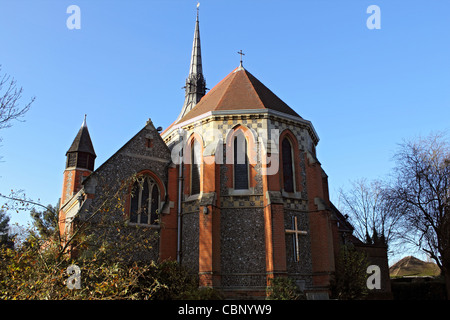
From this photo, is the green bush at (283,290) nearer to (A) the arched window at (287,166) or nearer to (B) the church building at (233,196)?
(B) the church building at (233,196)

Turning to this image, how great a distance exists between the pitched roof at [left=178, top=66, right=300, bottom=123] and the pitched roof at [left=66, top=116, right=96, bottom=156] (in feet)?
38.0

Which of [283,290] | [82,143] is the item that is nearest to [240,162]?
[283,290]

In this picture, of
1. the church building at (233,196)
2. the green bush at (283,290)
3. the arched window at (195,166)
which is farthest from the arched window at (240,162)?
the green bush at (283,290)

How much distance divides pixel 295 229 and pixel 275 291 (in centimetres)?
A: 308

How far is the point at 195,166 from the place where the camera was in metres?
17.7

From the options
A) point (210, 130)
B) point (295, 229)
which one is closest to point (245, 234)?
point (295, 229)

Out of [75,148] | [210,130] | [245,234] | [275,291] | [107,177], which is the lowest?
[275,291]

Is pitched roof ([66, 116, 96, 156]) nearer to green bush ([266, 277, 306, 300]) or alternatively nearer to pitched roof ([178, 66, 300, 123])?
pitched roof ([178, 66, 300, 123])

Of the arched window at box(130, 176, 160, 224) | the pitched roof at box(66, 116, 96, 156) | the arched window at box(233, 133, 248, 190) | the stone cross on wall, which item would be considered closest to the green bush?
the stone cross on wall

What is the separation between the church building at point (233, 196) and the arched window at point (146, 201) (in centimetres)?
5

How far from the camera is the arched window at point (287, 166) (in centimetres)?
1706

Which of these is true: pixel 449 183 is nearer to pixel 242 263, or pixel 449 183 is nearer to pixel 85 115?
pixel 242 263

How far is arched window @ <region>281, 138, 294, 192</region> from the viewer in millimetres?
17064
